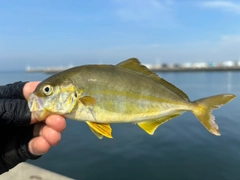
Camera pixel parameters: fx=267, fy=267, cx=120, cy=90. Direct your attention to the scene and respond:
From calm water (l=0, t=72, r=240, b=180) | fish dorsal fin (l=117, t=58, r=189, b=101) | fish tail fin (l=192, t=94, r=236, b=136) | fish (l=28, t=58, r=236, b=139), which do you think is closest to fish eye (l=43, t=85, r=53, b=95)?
fish (l=28, t=58, r=236, b=139)

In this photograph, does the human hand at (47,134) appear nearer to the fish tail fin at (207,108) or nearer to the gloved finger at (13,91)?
the gloved finger at (13,91)

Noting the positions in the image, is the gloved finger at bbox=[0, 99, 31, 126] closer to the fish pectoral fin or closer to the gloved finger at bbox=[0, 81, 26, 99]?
the fish pectoral fin

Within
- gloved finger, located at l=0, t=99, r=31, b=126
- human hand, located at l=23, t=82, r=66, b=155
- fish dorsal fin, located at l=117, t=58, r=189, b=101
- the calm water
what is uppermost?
fish dorsal fin, located at l=117, t=58, r=189, b=101

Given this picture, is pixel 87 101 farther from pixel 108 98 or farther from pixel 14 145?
pixel 14 145

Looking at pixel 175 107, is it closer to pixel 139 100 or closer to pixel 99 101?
pixel 139 100

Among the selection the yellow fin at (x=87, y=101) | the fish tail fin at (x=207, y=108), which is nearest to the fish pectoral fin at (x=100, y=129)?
the yellow fin at (x=87, y=101)

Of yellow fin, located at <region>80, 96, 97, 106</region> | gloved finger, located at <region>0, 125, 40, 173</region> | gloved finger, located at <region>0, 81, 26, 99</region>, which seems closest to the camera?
yellow fin, located at <region>80, 96, 97, 106</region>

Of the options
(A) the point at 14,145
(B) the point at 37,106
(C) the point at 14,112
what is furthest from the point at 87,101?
(A) the point at 14,145

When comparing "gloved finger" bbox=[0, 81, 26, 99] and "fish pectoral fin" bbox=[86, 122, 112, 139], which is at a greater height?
"gloved finger" bbox=[0, 81, 26, 99]
